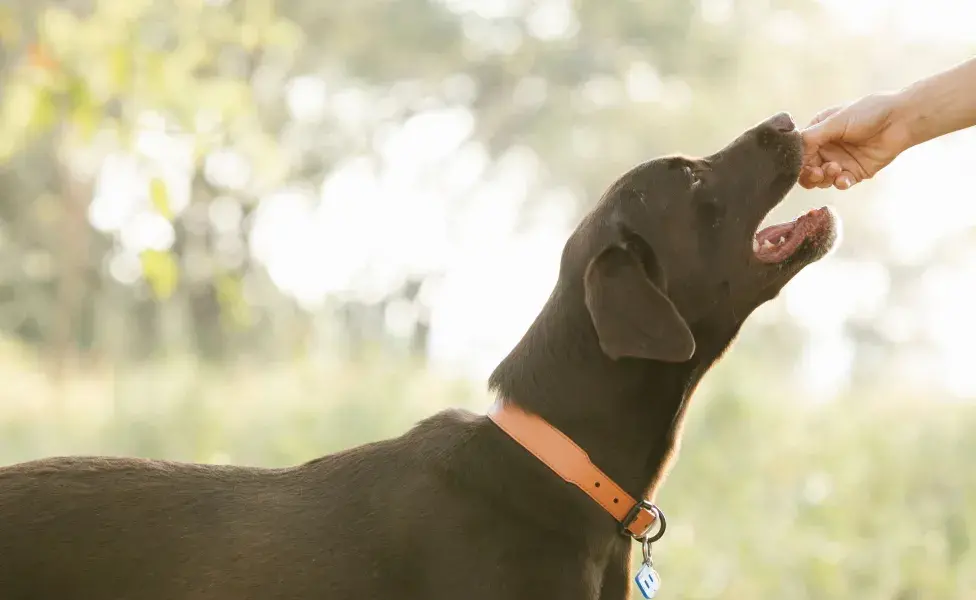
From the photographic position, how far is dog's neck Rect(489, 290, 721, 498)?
291 centimetres

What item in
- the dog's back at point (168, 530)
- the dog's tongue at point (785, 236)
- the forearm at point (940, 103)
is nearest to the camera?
the dog's back at point (168, 530)

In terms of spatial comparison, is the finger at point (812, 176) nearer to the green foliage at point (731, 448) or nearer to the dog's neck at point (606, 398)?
the dog's neck at point (606, 398)

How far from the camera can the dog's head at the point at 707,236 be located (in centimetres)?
305

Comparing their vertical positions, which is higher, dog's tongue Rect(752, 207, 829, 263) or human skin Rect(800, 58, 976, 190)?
human skin Rect(800, 58, 976, 190)

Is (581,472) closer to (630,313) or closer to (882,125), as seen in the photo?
(630,313)

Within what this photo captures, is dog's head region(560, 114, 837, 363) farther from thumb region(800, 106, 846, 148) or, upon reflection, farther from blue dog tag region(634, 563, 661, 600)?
blue dog tag region(634, 563, 661, 600)

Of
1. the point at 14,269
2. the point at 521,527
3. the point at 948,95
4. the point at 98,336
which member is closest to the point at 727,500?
the point at 948,95

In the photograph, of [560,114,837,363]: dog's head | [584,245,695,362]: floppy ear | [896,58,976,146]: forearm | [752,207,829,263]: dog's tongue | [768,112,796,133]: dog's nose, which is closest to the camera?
[584,245,695,362]: floppy ear

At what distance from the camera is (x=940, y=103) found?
3559 mm

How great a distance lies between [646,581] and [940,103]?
1.91 m

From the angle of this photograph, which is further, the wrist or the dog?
the wrist

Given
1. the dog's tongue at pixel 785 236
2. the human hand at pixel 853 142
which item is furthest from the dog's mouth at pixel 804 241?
the human hand at pixel 853 142

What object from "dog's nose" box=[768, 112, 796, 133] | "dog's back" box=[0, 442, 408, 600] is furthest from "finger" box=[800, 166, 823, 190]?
"dog's back" box=[0, 442, 408, 600]

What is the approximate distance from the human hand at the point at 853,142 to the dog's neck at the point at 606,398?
109 centimetres
